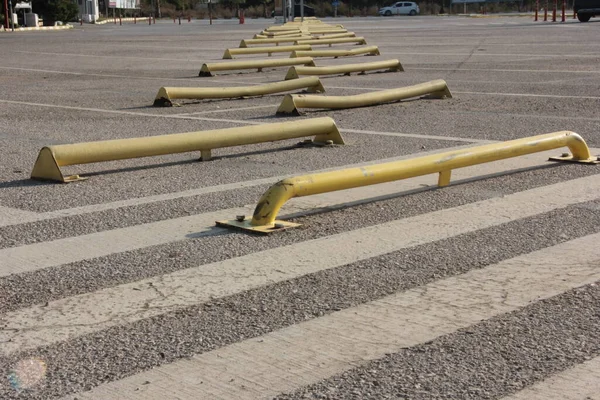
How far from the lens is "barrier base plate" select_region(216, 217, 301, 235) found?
20.3 feet

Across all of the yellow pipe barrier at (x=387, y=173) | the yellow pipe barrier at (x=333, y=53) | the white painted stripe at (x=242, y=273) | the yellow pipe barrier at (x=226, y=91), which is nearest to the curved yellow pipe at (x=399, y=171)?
the yellow pipe barrier at (x=387, y=173)

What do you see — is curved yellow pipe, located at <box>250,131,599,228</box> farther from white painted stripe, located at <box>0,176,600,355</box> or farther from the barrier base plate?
white painted stripe, located at <box>0,176,600,355</box>

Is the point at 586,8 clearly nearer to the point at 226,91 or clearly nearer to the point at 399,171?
the point at 226,91

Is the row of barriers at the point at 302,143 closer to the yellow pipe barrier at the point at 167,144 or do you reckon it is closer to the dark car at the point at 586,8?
the yellow pipe barrier at the point at 167,144

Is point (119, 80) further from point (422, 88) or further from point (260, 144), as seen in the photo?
point (260, 144)

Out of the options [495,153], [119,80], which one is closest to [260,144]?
[495,153]

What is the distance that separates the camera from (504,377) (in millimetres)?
3891

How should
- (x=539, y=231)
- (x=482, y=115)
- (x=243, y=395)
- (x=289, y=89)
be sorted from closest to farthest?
(x=243, y=395), (x=539, y=231), (x=482, y=115), (x=289, y=89)

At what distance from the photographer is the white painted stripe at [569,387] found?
372 centimetres

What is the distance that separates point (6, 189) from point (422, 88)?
763 cm

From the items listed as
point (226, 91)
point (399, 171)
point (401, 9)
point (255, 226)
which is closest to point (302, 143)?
point (399, 171)

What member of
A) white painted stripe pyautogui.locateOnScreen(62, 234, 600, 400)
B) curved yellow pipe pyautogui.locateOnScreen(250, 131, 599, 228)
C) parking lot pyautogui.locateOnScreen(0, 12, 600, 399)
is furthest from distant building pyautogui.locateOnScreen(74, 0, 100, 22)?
white painted stripe pyautogui.locateOnScreen(62, 234, 600, 400)

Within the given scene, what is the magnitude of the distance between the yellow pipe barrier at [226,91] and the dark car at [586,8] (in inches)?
1479

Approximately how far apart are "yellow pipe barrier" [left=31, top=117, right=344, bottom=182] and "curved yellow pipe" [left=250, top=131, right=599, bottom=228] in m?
2.21
